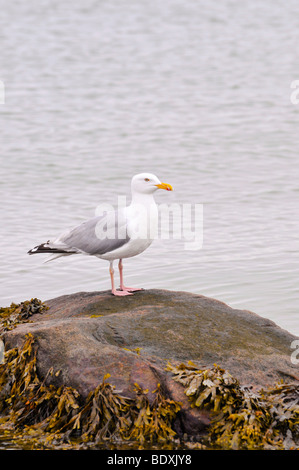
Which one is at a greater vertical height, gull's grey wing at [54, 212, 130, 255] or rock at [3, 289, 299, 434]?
gull's grey wing at [54, 212, 130, 255]

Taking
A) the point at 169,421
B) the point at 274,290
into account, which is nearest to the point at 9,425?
the point at 169,421

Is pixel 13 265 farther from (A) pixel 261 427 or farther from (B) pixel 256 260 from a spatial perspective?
(A) pixel 261 427

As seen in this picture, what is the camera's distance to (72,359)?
675 centimetres

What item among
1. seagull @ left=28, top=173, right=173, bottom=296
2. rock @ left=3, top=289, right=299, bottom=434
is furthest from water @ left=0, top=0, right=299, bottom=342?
seagull @ left=28, top=173, right=173, bottom=296

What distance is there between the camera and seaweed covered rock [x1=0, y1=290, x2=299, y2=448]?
649cm

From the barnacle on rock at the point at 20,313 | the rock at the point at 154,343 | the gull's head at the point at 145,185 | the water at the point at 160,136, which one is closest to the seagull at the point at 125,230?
the gull's head at the point at 145,185

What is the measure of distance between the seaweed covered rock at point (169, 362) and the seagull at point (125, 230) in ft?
1.85

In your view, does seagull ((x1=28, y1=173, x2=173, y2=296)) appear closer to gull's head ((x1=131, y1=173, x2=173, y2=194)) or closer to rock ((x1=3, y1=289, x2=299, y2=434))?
gull's head ((x1=131, y1=173, x2=173, y2=194))

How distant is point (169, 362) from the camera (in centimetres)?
684

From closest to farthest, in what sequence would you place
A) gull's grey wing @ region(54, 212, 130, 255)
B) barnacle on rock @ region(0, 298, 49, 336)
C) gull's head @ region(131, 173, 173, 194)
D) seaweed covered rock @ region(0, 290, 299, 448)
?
1. seaweed covered rock @ region(0, 290, 299, 448)
2. barnacle on rock @ region(0, 298, 49, 336)
3. gull's grey wing @ region(54, 212, 130, 255)
4. gull's head @ region(131, 173, 173, 194)

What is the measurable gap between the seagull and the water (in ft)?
8.13

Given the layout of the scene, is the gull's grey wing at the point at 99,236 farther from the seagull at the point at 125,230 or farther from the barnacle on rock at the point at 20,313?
the barnacle on rock at the point at 20,313

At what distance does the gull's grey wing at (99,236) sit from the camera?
322 inches
